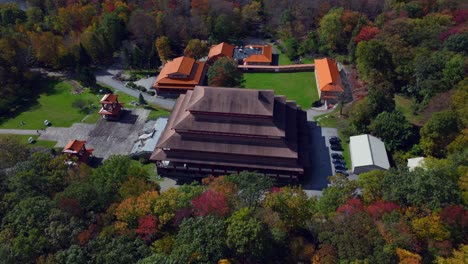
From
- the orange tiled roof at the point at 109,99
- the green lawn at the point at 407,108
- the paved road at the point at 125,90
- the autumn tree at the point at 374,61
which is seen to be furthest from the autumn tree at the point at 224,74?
the green lawn at the point at 407,108

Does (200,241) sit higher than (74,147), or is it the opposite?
(200,241)

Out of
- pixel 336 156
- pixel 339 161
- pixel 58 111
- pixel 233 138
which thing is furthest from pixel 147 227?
pixel 58 111

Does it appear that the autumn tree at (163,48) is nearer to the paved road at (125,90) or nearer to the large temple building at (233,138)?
the paved road at (125,90)

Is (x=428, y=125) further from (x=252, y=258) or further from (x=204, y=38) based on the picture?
(x=204, y=38)

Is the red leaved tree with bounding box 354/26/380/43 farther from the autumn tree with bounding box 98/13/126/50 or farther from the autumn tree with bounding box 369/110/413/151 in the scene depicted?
the autumn tree with bounding box 98/13/126/50

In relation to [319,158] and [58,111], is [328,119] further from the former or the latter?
[58,111]

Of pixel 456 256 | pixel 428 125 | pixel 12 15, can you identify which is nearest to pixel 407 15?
pixel 428 125
